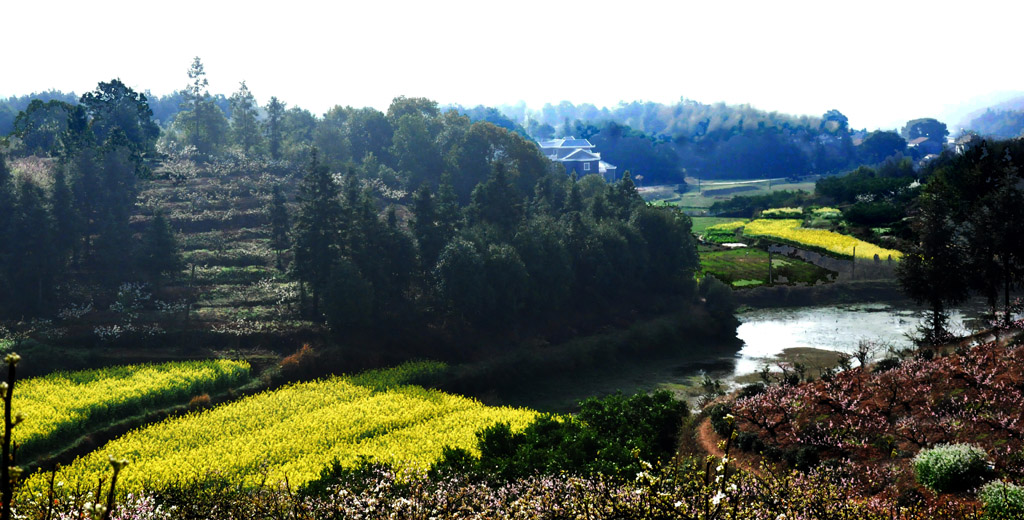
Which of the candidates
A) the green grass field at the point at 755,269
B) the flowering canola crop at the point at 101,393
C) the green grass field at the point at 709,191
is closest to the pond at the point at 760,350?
the green grass field at the point at 755,269

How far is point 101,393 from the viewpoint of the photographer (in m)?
35.4

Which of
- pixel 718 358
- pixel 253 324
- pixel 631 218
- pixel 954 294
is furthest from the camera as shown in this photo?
pixel 631 218

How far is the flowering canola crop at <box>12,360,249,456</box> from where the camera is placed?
103ft

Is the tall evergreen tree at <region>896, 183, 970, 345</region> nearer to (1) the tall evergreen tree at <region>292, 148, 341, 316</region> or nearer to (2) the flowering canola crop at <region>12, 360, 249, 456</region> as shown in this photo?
(1) the tall evergreen tree at <region>292, 148, 341, 316</region>

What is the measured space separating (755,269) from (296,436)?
2151 inches

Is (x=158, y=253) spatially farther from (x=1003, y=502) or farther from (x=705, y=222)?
(x=705, y=222)

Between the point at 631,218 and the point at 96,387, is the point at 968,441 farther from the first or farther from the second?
the point at 631,218

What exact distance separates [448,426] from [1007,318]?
28.8 metres

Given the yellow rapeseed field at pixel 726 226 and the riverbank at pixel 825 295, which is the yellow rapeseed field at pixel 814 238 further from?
the riverbank at pixel 825 295

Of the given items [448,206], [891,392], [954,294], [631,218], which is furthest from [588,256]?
[891,392]

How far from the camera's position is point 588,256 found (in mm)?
55875

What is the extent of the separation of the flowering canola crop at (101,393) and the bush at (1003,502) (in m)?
31.7

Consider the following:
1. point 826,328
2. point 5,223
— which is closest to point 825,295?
point 826,328

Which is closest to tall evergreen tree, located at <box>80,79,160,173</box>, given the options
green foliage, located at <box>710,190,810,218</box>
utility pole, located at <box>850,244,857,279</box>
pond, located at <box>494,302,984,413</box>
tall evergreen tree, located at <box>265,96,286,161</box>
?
tall evergreen tree, located at <box>265,96,286,161</box>
